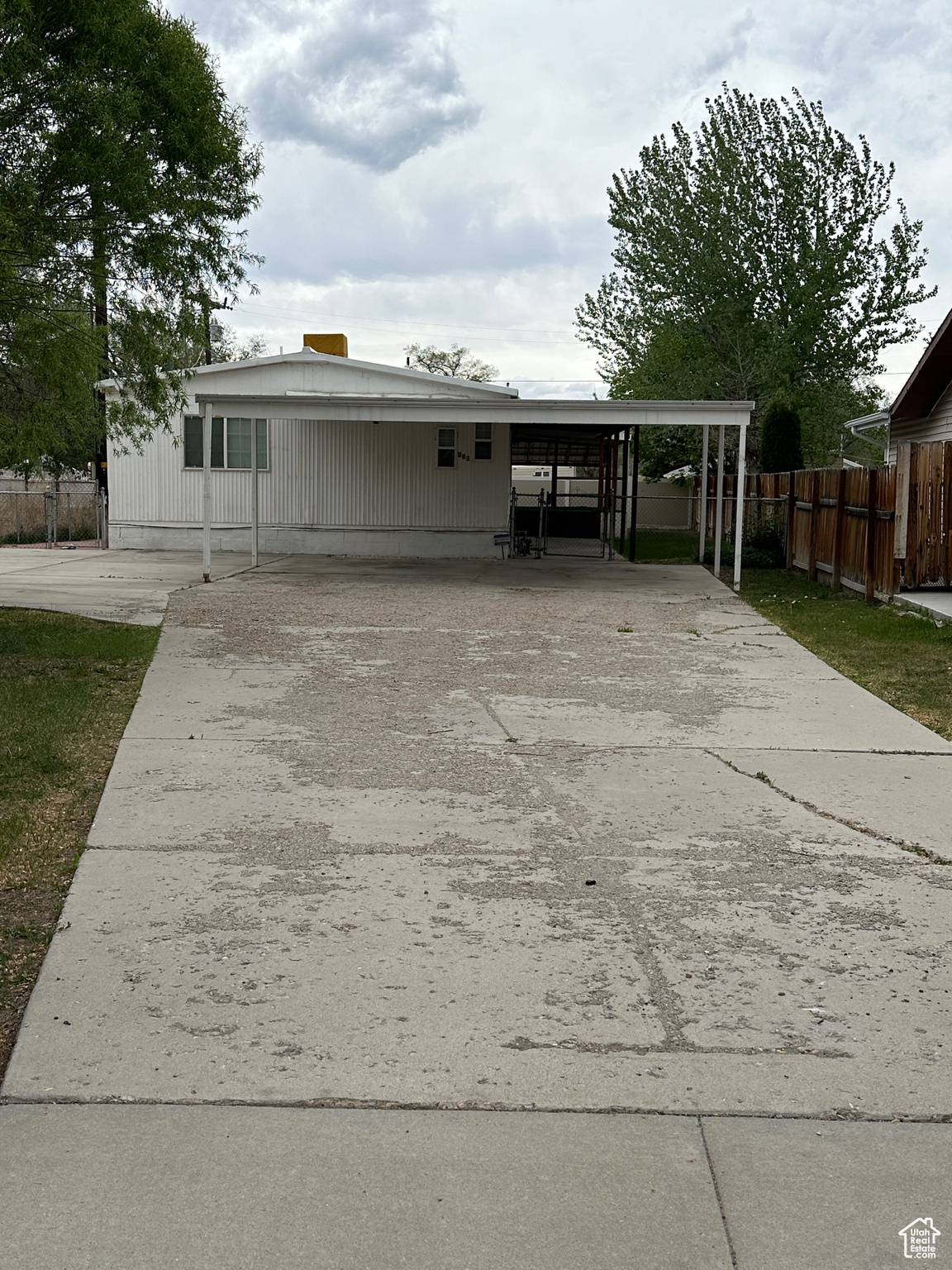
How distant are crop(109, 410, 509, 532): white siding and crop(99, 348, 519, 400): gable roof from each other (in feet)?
5.06

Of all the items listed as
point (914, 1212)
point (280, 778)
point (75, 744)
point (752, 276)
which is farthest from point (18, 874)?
point (752, 276)

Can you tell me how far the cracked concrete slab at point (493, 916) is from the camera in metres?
3.68

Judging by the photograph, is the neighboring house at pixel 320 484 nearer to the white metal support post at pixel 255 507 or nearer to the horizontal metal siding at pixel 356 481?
the horizontal metal siding at pixel 356 481

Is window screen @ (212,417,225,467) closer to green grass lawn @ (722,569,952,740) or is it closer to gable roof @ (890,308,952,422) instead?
green grass lawn @ (722,569,952,740)

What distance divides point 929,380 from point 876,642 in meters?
9.02

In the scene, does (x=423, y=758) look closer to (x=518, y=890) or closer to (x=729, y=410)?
(x=518, y=890)

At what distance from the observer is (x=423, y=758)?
768 cm

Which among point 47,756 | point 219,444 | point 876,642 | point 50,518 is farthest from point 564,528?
point 47,756

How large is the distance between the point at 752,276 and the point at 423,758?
3057 centimetres

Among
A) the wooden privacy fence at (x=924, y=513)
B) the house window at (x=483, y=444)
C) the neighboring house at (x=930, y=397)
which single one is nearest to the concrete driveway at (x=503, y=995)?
the wooden privacy fence at (x=924, y=513)

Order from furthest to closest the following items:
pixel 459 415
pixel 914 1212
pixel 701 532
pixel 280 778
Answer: pixel 701 532 < pixel 459 415 < pixel 280 778 < pixel 914 1212

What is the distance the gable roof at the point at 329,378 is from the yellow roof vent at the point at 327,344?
197 cm

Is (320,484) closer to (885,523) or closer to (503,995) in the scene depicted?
(885,523)

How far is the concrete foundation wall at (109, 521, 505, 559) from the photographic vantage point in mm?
25797
